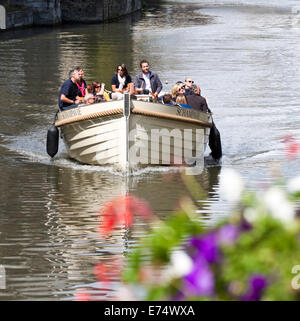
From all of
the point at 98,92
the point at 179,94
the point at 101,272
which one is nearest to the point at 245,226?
the point at 101,272

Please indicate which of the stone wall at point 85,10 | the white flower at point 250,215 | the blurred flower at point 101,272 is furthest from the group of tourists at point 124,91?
the stone wall at point 85,10

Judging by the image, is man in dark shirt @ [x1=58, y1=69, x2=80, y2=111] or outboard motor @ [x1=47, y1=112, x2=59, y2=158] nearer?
Result: outboard motor @ [x1=47, y1=112, x2=59, y2=158]

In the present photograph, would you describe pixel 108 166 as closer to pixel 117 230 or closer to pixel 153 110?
pixel 153 110

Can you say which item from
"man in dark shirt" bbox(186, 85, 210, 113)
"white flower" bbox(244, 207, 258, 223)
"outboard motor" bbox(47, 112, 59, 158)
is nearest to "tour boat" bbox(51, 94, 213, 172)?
"outboard motor" bbox(47, 112, 59, 158)

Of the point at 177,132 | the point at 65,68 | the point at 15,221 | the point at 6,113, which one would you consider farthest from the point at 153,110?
the point at 65,68

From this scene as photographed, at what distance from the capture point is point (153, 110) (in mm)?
12633

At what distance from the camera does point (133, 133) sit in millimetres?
12680

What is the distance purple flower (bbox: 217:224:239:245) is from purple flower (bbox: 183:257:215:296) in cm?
8

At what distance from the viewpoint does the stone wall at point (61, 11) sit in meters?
45.1

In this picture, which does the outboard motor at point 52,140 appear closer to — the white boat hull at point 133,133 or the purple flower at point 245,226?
the white boat hull at point 133,133

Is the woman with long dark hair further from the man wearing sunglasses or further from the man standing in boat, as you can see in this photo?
the man wearing sunglasses

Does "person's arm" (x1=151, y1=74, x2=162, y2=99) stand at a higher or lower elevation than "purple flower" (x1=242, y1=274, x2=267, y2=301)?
lower

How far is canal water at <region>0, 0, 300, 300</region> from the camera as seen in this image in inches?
317
